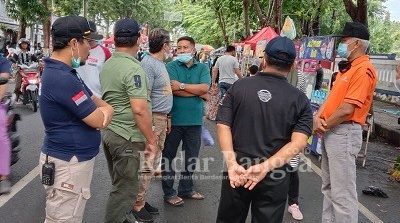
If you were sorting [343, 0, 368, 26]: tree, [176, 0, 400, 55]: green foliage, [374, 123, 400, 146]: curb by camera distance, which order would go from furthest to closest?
[176, 0, 400, 55]: green foliage → [374, 123, 400, 146]: curb → [343, 0, 368, 26]: tree

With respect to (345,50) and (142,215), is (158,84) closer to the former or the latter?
(142,215)

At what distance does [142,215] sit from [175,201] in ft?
2.17

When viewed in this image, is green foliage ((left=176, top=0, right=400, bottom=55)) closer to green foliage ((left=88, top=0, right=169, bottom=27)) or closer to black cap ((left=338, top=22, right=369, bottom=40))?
green foliage ((left=88, top=0, right=169, bottom=27))

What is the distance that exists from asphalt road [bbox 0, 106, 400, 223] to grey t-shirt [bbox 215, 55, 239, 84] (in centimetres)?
332

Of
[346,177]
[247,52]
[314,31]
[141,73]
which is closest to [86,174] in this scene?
[141,73]

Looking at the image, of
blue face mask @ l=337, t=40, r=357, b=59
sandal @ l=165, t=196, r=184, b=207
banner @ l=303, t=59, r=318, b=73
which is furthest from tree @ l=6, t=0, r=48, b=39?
blue face mask @ l=337, t=40, r=357, b=59

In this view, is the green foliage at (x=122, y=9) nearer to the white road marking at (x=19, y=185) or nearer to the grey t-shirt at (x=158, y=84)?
the white road marking at (x=19, y=185)

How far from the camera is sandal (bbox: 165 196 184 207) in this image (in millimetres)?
4758

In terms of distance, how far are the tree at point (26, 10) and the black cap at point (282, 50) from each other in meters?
19.6

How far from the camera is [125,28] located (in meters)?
3.43

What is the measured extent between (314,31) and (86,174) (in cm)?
2247

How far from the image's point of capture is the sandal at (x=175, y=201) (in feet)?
15.6

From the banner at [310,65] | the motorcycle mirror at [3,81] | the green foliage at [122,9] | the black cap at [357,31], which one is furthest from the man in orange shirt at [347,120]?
the green foliage at [122,9]

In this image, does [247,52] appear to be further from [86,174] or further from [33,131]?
[86,174]
